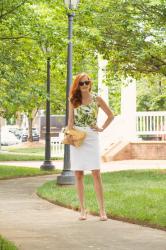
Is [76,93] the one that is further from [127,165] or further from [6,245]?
[127,165]

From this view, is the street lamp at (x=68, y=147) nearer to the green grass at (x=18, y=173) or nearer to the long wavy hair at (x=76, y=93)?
the green grass at (x=18, y=173)

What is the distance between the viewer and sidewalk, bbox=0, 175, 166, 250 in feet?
22.2

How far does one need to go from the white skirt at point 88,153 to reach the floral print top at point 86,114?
8 centimetres

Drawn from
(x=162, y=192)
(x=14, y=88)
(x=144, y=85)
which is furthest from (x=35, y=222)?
(x=144, y=85)

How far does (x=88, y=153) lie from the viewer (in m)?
7.96

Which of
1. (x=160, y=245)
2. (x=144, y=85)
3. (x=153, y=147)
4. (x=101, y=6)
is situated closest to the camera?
(x=160, y=245)

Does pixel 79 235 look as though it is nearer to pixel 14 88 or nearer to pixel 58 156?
pixel 14 88

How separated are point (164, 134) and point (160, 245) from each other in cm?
2038

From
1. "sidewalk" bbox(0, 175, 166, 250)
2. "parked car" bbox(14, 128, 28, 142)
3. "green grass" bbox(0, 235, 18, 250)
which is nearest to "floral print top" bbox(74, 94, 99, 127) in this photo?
"sidewalk" bbox(0, 175, 166, 250)

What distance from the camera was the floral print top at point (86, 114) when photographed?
800 cm

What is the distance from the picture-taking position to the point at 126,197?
11242mm

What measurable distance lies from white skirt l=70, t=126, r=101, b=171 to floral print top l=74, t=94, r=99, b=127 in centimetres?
8

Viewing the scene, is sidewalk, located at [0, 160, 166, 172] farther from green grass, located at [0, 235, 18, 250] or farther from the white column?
green grass, located at [0, 235, 18, 250]

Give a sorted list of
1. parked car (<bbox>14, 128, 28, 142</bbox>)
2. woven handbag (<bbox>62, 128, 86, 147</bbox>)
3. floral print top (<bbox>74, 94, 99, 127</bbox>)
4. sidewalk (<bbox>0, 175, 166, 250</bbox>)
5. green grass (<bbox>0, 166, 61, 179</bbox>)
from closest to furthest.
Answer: sidewalk (<bbox>0, 175, 166, 250</bbox>) < woven handbag (<bbox>62, 128, 86, 147</bbox>) < floral print top (<bbox>74, 94, 99, 127</bbox>) < green grass (<bbox>0, 166, 61, 179</bbox>) < parked car (<bbox>14, 128, 28, 142</bbox>)
